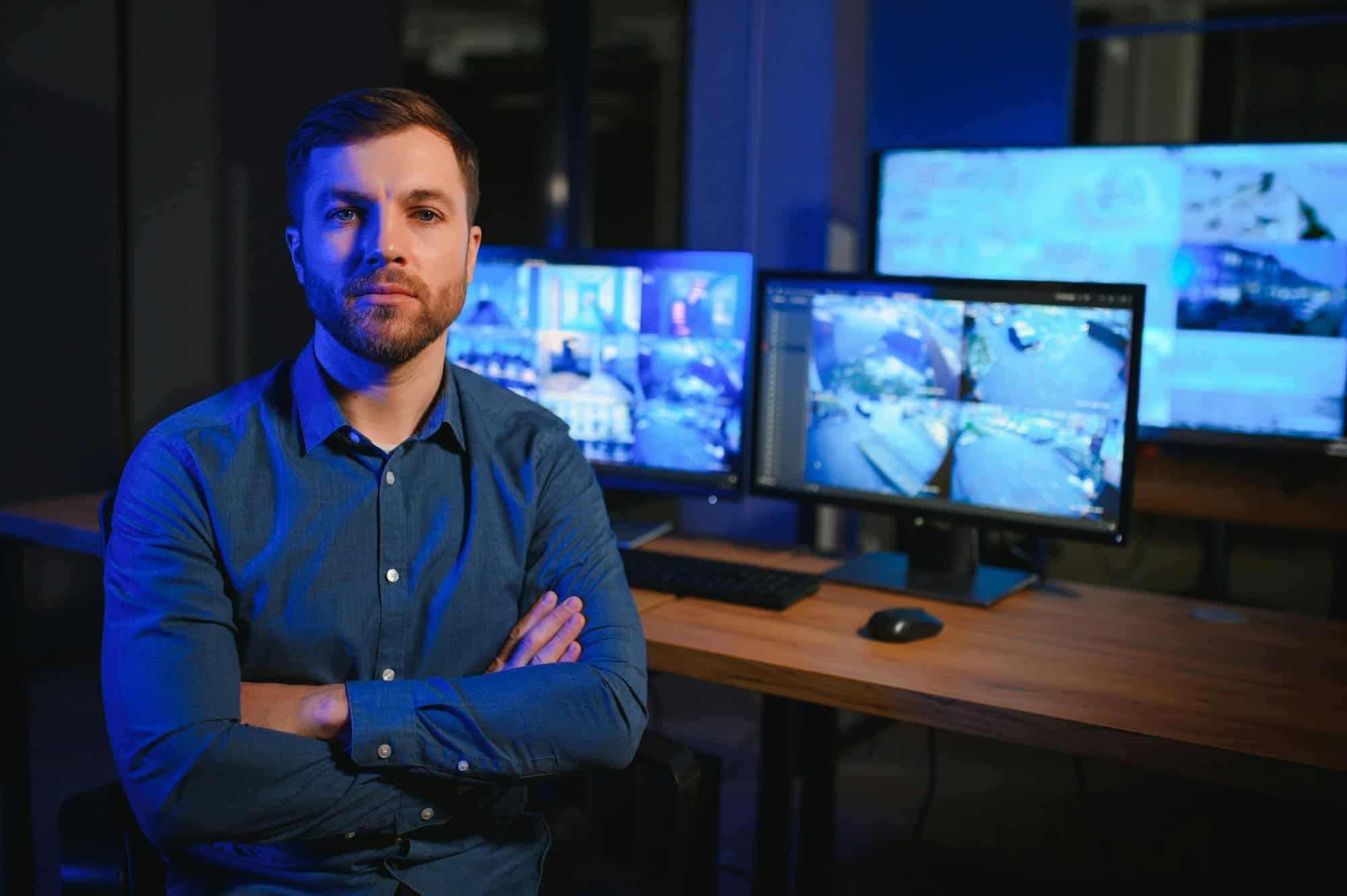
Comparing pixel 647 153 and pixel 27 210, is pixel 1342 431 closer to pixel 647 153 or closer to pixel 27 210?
pixel 27 210

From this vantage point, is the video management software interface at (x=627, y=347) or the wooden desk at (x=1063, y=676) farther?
the video management software interface at (x=627, y=347)

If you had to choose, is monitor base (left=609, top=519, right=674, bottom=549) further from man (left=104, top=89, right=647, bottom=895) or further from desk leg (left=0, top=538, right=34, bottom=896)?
desk leg (left=0, top=538, right=34, bottom=896)

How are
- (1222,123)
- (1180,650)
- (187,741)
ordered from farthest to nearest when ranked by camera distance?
1. (1222,123)
2. (1180,650)
3. (187,741)

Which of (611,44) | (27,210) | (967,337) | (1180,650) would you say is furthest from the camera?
(611,44)

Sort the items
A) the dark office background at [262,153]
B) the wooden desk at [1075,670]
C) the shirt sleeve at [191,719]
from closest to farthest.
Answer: the shirt sleeve at [191,719]
the wooden desk at [1075,670]
the dark office background at [262,153]

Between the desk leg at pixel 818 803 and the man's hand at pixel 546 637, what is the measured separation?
0.67 m

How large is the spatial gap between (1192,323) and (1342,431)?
0.46 m

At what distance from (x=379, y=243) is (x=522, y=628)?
1.67ft

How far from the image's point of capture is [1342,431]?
126 inches

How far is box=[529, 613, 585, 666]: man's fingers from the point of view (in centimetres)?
152

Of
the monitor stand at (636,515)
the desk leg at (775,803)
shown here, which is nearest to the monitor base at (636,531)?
the monitor stand at (636,515)

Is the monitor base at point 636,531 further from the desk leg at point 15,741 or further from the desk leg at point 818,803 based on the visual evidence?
the desk leg at point 15,741

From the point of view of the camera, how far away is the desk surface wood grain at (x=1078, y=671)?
144 cm

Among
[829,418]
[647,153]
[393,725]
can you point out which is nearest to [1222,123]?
[647,153]
